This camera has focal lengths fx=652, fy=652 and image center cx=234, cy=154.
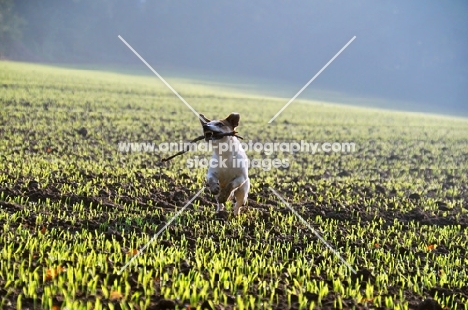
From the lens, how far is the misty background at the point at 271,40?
62000 millimetres

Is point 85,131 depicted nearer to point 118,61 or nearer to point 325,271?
point 325,271

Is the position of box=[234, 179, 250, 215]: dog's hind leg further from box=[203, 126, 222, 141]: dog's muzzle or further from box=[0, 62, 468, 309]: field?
box=[203, 126, 222, 141]: dog's muzzle

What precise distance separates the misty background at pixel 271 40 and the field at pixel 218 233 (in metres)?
43.4

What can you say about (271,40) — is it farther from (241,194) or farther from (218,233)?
(218,233)

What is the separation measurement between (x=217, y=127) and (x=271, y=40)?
234 ft

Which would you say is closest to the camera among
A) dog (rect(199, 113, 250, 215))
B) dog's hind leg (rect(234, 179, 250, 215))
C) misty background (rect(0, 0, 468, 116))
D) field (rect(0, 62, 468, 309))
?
field (rect(0, 62, 468, 309))

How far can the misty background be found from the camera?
203ft

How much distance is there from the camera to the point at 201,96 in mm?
32156

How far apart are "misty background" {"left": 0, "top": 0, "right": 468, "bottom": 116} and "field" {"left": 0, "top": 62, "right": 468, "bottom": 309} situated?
1709 inches

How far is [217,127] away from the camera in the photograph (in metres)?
6.68

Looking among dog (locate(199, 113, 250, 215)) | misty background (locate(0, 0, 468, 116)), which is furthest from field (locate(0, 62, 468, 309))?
misty background (locate(0, 0, 468, 116))

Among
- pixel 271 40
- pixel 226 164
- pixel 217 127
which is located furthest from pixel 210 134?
pixel 271 40

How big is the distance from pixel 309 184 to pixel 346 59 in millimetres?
63622

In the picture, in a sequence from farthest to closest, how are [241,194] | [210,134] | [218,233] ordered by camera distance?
[241,194], [210,134], [218,233]
